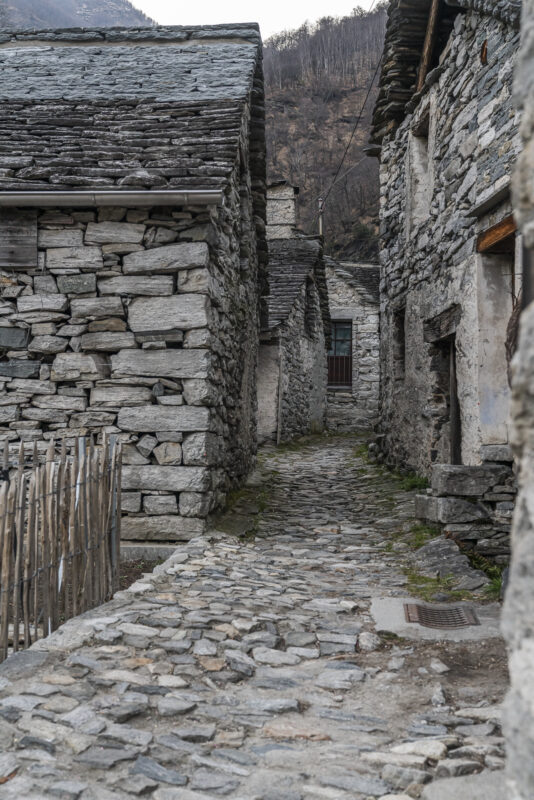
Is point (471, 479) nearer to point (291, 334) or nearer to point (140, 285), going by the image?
point (140, 285)

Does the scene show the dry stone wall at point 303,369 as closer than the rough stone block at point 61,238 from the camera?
No

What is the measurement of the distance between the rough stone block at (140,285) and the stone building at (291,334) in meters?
6.95

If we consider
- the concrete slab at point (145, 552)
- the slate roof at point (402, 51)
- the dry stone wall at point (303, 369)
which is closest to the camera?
the concrete slab at point (145, 552)

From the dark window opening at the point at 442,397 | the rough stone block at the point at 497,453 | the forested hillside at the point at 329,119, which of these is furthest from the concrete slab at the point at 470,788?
the forested hillside at the point at 329,119

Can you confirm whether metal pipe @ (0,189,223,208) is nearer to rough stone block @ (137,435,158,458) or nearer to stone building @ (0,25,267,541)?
stone building @ (0,25,267,541)

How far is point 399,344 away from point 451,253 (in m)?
3.02

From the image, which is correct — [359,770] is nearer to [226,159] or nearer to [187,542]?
[187,542]

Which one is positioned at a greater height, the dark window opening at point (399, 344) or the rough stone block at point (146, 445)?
the dark window opening at point (399, 344)

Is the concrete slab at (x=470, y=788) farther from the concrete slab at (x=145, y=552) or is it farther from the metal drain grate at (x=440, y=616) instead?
the concrete slab at (x=145, y=552)

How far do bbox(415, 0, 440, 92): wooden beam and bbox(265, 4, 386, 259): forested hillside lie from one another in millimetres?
18803

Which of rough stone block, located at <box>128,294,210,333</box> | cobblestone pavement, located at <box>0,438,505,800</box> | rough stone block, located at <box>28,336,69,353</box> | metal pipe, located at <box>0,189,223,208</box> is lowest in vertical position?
cobblestone pavement, located at <box>0,438,505,800</box>

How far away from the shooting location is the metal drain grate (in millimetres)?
4254

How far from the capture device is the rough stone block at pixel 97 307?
252 inches

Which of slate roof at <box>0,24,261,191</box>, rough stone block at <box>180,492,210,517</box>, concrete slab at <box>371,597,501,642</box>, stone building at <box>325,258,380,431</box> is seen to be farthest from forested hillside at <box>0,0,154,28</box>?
concrete slab at <box>371,597,501,642</box>
